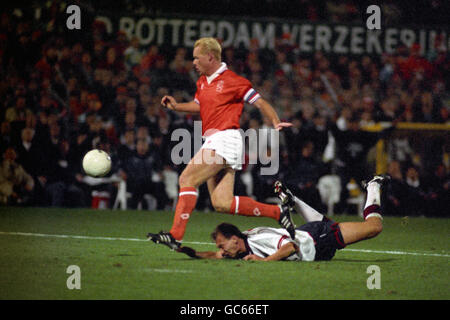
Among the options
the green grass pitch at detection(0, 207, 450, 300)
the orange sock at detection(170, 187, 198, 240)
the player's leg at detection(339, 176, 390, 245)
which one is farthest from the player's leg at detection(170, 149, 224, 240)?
the player's leg at detection(339, 176, 390, 245)

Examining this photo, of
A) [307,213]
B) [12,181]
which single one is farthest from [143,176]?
[307,213]

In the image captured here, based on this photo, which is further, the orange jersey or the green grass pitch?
the orange jersey

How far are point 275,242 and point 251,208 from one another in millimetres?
563

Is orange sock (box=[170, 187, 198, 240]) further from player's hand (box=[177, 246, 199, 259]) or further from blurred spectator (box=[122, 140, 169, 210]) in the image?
blurred spectator (box=[122, 140, 169, 210])

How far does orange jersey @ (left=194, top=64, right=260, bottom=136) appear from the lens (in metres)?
8.75

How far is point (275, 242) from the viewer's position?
8430mm

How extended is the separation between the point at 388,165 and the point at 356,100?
2.28 m

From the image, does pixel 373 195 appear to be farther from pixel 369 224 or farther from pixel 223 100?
pixel 223 100

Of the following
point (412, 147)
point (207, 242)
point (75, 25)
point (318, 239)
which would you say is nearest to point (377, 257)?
point (318, 239)

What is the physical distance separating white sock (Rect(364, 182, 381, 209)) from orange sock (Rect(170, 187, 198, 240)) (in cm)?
210

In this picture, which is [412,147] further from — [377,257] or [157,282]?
[157,282]

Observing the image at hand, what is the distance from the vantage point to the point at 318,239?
8.60 m

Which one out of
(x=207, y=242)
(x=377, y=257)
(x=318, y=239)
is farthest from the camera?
(x=207, y=242)
